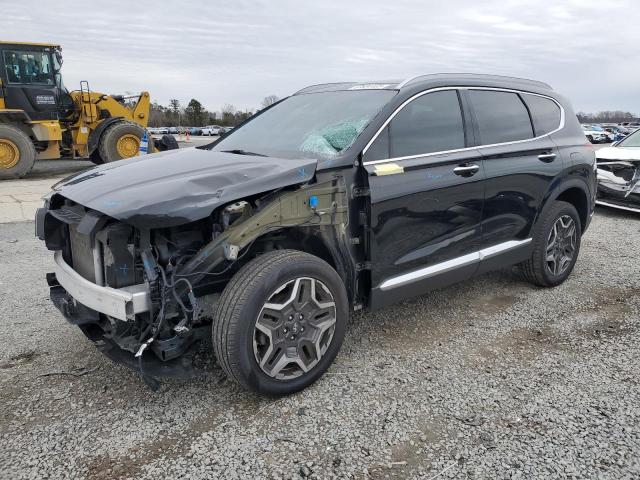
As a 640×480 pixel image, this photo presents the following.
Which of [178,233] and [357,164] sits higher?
[357,164]

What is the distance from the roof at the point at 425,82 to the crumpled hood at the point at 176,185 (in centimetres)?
99

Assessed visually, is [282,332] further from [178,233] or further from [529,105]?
[529,105]

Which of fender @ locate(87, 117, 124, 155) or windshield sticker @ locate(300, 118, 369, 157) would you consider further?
fender @ locate(87, 117, 124, 155)

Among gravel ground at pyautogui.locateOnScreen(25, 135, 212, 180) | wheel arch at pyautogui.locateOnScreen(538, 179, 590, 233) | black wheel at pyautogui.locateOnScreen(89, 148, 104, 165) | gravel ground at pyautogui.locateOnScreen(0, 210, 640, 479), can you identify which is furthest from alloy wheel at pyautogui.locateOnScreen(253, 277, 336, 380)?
black wheel at pyautogui.locateOnScreen(89, 148, 104, 165)

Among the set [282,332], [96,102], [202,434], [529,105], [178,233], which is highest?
[96,102]

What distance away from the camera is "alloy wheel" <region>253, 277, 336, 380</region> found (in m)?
2.77

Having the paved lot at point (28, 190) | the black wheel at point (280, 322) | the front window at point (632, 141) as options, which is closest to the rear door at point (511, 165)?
the black wheel at point (280, 322)

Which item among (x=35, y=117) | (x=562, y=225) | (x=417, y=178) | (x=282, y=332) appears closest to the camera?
(x=282, y=332)

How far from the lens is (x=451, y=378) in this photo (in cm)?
316

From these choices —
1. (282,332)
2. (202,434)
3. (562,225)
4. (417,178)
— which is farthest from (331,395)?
(562,225)

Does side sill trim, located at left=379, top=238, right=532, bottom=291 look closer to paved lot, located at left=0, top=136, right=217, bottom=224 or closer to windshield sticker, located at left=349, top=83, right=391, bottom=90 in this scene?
windshield sticker, located at left=349, top=83, right=391, bottom=90

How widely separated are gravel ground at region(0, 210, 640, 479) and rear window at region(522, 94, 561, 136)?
1.62 m

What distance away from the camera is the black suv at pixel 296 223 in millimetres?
2650

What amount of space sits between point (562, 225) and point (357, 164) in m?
2.51
